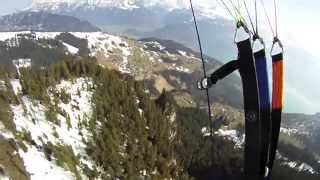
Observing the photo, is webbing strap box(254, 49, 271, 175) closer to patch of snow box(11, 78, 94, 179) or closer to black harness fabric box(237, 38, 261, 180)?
black harness fabric box(237, 38, 261, 180)

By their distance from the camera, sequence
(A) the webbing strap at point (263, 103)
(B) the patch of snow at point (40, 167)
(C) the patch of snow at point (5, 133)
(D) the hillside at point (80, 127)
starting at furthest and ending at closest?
(D) the hillside at point (80, 127), (B) the patch of snow at point (40, 167), (C) the patch of snow at point (5, 133), (A) the webbing strap at point (263, 103)

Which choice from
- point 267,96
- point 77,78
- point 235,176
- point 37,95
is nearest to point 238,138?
point 235,176

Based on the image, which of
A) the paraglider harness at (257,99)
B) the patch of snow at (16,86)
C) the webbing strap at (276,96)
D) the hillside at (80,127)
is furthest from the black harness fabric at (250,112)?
the patch of snow at (16,86)

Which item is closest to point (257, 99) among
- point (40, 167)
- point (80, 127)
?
point (40, 167)

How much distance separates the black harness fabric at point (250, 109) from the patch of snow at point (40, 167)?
26.8 metres

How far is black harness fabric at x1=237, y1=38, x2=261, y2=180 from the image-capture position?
35.1ft

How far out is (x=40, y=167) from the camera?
3866 cm

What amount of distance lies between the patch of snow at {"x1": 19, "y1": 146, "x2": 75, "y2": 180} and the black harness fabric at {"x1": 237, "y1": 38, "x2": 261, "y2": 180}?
26.8 m

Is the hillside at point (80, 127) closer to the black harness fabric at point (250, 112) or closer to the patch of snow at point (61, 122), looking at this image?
the patch of snow at point (61, 122)

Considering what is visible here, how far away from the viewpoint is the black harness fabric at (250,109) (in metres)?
10.7

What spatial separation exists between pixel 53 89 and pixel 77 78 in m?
10.2

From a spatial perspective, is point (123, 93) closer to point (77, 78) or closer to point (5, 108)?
point (77, 78)

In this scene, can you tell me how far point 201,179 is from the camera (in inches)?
3610

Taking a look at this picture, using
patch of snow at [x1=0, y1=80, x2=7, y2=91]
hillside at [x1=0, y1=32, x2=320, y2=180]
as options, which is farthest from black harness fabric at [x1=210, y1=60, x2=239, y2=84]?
patch of snow at [x1=0, y1=80, x2=7, y2=91]
